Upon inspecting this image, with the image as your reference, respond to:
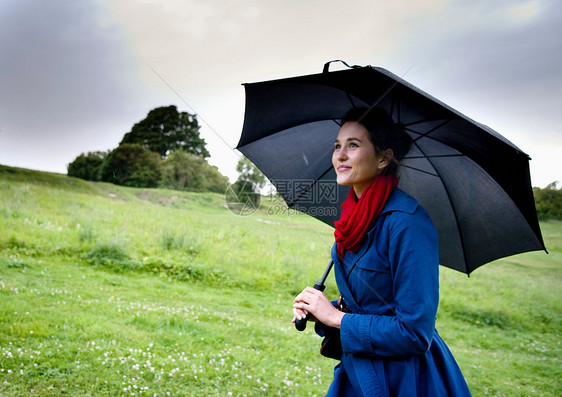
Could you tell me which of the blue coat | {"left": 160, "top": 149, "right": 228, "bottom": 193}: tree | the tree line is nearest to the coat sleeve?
the blue coat

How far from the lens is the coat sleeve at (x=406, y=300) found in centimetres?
140

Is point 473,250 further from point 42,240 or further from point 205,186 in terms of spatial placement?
point 205,186

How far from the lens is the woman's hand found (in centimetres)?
162

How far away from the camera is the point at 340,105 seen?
2.20 m

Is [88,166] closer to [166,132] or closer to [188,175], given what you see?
[166,132]

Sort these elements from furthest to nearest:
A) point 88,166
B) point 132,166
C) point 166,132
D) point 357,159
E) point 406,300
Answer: point 166,132
point 132,166
point 88,166
point 357,159
point 406,300

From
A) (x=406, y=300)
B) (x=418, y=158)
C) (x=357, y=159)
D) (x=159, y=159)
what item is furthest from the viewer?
(x=159, y=159)

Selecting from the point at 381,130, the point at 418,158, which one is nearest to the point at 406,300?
the point at 381,130

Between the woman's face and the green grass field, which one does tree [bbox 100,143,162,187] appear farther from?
the woman's face

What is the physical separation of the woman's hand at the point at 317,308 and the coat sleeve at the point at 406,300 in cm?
8

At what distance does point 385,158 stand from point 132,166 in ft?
73.6

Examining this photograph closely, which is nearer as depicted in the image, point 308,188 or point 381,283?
point 381,283

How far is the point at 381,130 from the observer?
1.83 metres

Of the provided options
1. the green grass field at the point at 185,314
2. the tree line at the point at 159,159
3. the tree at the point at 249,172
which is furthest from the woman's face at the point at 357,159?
the tree line at the point at 159,159
